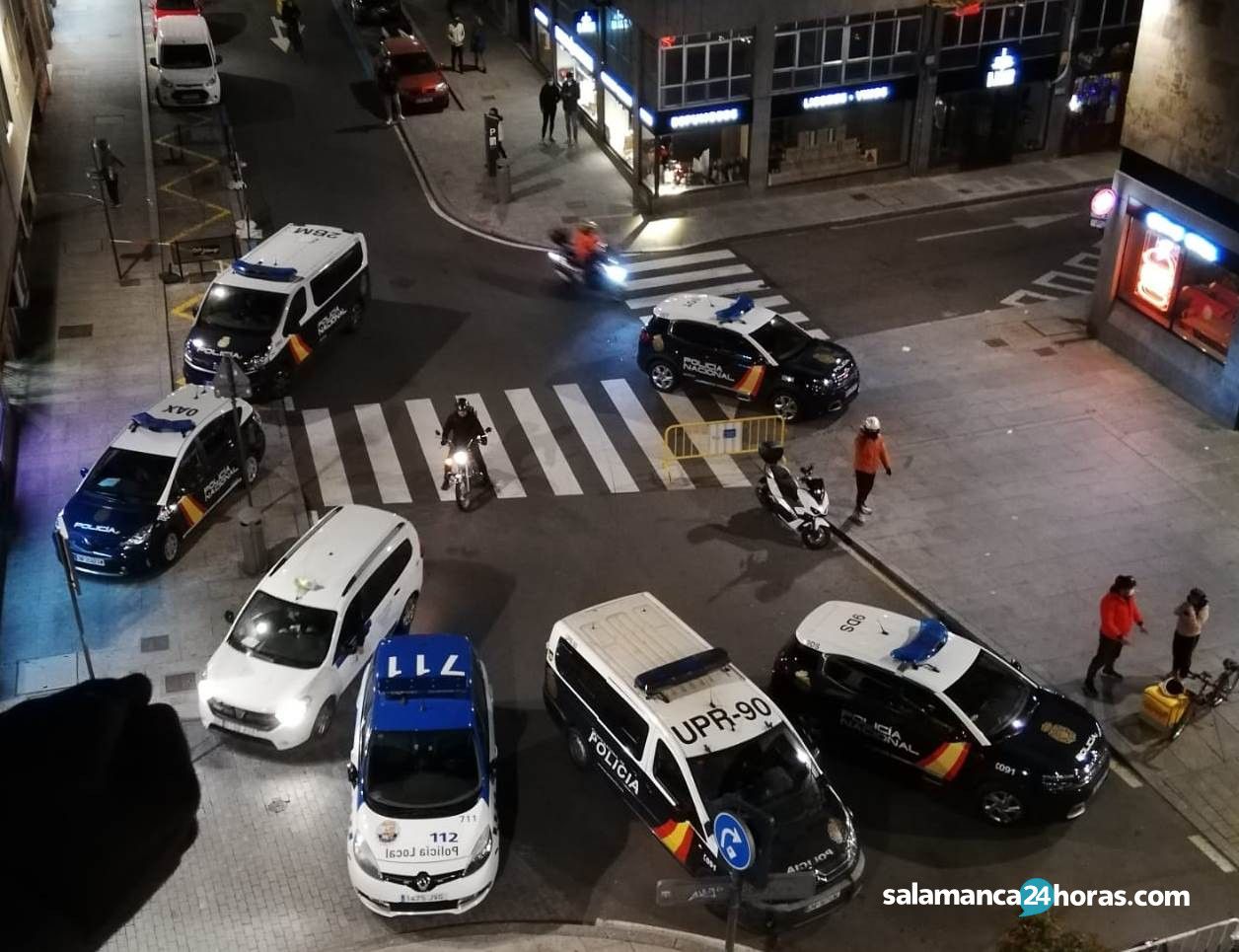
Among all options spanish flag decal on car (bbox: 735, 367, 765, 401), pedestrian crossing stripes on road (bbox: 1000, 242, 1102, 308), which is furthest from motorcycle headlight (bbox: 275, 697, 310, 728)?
pedestrian crossing stripes on road (bbox: 1000, 242, 1102, 308)

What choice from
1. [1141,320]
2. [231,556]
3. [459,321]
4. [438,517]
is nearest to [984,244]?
[1141,320]

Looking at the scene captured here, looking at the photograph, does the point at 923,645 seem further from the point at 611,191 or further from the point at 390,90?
the point at 390,90

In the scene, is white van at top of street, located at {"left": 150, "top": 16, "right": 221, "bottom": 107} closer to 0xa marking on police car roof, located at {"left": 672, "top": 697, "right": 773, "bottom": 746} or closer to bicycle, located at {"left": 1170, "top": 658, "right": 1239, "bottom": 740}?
0xa marking on police car roof, located at {"left": 672, "top": 697, "right": 773, "bottom": 746}

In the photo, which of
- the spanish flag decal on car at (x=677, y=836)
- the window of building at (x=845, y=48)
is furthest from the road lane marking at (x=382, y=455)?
the window of building at (x=845, y=48)

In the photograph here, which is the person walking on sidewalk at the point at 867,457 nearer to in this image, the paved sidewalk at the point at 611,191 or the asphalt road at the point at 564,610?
the asphalt road at the point at 564,610

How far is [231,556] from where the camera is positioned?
21.7 meters

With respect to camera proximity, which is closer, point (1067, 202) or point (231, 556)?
point (231, 556)

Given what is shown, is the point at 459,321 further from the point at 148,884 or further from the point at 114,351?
the point at 148,884

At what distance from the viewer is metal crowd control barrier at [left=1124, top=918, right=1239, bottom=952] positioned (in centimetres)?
1318

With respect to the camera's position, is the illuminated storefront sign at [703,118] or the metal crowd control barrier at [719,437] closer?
the metal crowd control barrier at [719,437]

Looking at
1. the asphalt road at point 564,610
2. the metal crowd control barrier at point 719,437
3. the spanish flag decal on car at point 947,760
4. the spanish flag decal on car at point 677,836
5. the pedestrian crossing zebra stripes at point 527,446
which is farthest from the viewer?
the metal crowd control barrier at point 719,437

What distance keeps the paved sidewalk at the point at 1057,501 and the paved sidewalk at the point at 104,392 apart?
10556 millimetres

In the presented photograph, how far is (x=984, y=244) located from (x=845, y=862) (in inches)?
834

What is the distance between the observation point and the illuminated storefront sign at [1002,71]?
117ft
